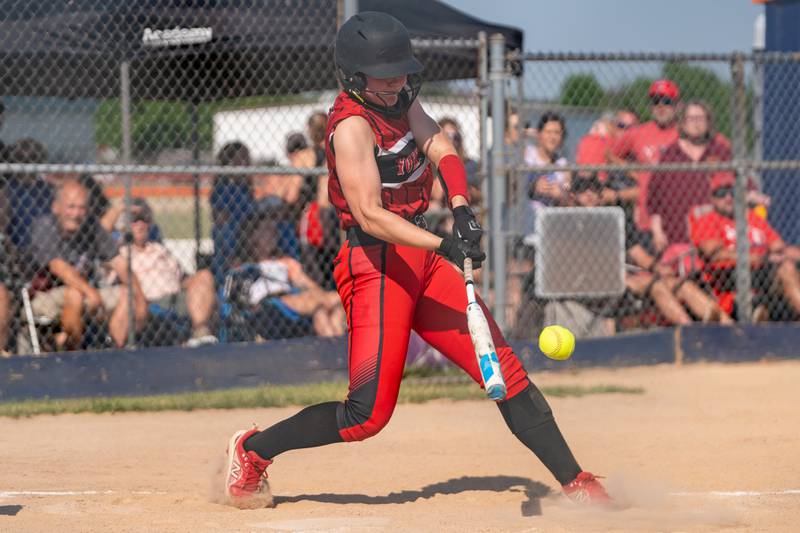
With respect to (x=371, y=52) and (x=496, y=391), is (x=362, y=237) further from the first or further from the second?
(x=496, y=391)

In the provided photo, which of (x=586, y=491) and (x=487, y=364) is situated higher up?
(x=487, y=364)

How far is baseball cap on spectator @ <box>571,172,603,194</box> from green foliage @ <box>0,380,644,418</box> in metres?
1.97

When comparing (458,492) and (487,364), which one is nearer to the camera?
(487,364)

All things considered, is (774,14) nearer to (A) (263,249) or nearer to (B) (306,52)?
(B) (306,52)

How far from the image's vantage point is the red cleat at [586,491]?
4.89 metres

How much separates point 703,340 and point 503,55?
116 inches

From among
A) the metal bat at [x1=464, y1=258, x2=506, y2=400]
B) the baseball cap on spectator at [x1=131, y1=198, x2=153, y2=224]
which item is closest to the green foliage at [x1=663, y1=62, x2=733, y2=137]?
the baseball cap on spectator at [x1=131, y1=198, x2=153, y2=224]

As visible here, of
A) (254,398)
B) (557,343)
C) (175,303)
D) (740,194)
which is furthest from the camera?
(740,194)

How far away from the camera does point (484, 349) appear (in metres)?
4.59

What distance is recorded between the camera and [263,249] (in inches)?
374

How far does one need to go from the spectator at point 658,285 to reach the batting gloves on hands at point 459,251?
5.70 meters

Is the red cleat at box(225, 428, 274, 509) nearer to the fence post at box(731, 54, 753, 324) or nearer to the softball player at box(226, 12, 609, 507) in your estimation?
the softball player at box(226, 12, 609, 507)

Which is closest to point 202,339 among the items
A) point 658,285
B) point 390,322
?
point 658,285

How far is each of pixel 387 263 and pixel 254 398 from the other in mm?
3561
